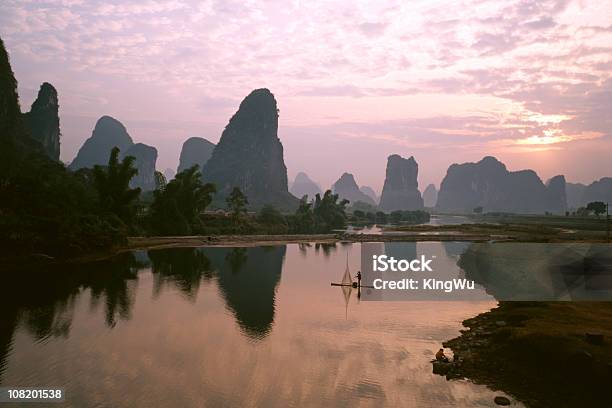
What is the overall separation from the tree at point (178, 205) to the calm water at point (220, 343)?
3900 centimetres

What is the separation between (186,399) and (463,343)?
14.3 meters

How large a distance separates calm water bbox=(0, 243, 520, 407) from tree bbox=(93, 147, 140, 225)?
25.5 m

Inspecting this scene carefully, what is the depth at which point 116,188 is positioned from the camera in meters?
67.7

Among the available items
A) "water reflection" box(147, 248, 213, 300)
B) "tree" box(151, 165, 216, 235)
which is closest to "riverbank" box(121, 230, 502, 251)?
"water reflection" box(147, 248, 213, 300)

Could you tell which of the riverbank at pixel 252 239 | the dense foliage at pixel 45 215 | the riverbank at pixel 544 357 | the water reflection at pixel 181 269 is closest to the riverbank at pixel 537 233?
the riverbank at pixel 252 239

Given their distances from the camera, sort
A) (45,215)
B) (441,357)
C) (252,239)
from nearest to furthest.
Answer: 1. (441,357)
2. (45,215)
3. (252,239)

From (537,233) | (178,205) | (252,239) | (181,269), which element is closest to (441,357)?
(181,269)

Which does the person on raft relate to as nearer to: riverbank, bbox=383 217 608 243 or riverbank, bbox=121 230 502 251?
riverbank, bbox=121 230 502 251

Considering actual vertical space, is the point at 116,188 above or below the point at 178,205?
above

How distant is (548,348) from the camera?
2066 centimetres

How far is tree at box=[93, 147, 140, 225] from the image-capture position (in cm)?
6650

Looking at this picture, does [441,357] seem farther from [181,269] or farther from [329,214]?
[329,214]

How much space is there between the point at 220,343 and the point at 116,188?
50.5 m

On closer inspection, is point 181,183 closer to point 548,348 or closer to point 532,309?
point 532,309
